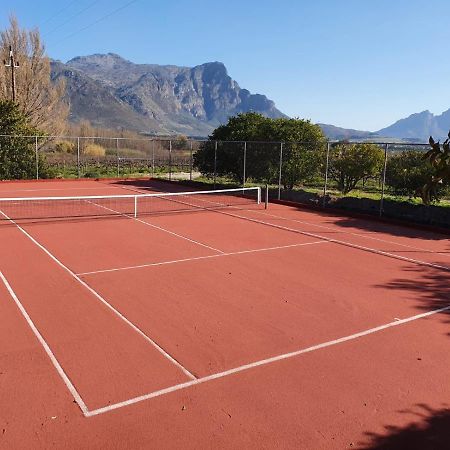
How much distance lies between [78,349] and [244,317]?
2156mm

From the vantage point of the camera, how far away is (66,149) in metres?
57.8

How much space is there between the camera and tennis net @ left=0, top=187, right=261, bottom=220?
1498cm

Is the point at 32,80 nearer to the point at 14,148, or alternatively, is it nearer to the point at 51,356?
the point at 14,148

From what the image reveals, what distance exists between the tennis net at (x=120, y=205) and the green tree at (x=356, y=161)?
A: 5.15 metres

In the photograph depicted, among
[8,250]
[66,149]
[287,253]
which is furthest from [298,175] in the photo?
[66,149]

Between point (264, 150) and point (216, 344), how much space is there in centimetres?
1700

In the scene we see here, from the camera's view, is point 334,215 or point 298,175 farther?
point 298,175

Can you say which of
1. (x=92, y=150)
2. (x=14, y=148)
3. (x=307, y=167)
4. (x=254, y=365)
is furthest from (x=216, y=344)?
(x=92, y=150)

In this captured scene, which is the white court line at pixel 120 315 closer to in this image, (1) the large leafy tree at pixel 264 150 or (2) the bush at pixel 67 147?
(1) the large leafy tree at pixel 264 150

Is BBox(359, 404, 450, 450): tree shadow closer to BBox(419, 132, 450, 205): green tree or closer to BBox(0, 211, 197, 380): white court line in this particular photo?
BBox(0, 211, 197, 380): white court line

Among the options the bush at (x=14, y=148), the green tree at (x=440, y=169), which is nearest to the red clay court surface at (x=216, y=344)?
the green tree at (x=440, y=169)

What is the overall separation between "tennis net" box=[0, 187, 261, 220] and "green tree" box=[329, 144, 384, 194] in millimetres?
5153

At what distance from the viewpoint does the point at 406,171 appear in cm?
1978

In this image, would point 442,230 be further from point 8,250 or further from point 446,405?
point 8,250
